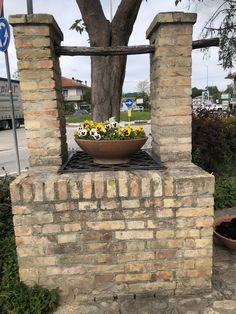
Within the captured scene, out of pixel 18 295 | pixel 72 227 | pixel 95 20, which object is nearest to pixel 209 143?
pixel 95 20

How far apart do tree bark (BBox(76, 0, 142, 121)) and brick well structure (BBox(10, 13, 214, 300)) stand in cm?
176

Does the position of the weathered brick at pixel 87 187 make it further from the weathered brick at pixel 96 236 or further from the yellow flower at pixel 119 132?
the yellow flower at pixel 119 132

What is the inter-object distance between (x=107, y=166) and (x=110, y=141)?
0.24m

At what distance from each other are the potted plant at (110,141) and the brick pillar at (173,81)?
26 centimetres

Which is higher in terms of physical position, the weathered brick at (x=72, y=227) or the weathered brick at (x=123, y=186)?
the weathered brick at (x=123, y=186)

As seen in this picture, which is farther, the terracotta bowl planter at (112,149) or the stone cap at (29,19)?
the terracotta bowl planter at (112,149)

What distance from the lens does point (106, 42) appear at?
14.4 ft

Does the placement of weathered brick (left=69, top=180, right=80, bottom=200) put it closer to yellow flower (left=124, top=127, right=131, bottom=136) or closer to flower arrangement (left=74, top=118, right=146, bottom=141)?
flower arrangement (left=74, top=118, right=146, bottom=141)

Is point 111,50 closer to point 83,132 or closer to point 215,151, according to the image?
point 83,132

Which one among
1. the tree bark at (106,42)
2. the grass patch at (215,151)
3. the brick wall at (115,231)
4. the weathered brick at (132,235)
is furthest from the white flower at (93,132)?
the grass patch at (215,151)

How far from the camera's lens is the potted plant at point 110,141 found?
270 cm

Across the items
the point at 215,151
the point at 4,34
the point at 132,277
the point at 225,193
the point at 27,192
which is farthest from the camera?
the point at 215,151

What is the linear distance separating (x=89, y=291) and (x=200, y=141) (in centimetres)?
395

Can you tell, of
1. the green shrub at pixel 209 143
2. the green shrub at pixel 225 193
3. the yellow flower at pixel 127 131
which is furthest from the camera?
the green shrub at pixel 209 143
